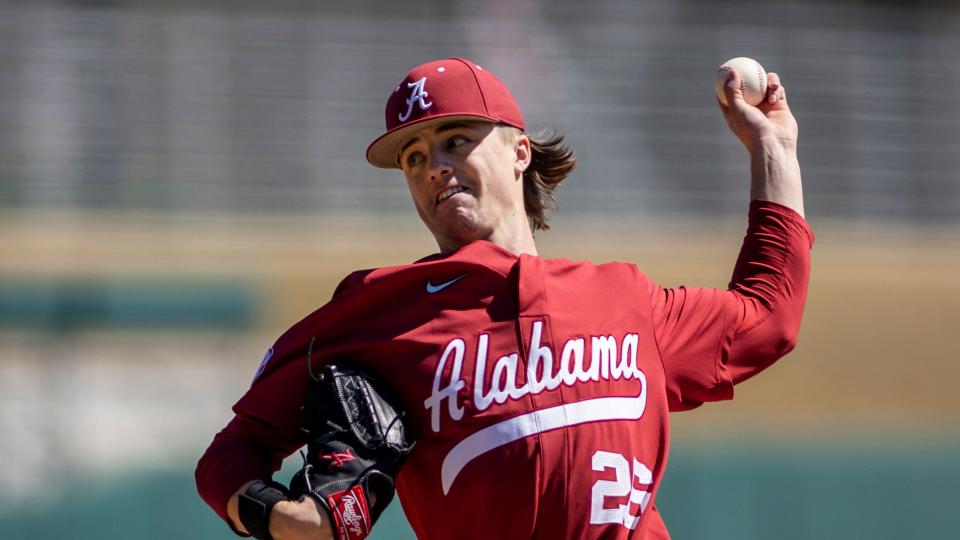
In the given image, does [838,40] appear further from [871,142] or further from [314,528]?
[314,528]

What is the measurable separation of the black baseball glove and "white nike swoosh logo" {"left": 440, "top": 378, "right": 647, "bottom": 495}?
88mm

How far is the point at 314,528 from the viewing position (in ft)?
6.59

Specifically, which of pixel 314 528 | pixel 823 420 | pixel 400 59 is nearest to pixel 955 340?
pixel 823 420

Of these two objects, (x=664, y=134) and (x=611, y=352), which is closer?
(x=611, y=352)

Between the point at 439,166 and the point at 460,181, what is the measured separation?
2.0 inches

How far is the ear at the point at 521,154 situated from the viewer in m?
2.58

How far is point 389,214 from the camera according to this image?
5570 mm

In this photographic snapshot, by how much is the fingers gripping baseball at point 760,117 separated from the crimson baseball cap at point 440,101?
17.5 inches

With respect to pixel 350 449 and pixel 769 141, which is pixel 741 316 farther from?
pixel 350 449

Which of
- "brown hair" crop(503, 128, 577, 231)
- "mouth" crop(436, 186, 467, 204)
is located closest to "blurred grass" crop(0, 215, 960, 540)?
"brown hair" crop(503, 128, 577, 231)

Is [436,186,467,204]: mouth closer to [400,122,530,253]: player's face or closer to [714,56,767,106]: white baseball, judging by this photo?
[400,122,530,253]: player's face

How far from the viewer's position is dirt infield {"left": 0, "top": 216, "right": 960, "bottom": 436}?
5168 mm

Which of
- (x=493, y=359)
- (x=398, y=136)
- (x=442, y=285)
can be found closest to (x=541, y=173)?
(x=398, y=136)

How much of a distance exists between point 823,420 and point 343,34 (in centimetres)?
274
